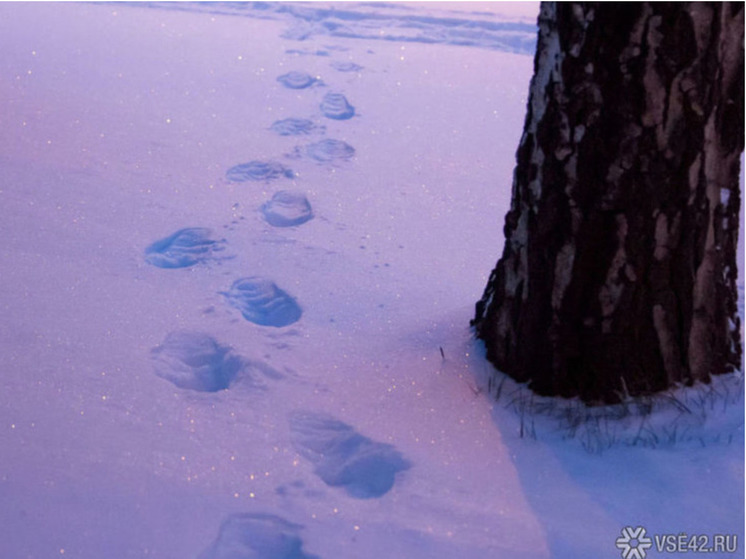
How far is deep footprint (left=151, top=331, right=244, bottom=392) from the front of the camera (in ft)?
5.00

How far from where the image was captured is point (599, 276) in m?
1.45

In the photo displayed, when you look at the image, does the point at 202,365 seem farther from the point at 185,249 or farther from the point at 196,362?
the point at 185,249

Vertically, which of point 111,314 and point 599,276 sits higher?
point 599,276

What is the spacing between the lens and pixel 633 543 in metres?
1.19

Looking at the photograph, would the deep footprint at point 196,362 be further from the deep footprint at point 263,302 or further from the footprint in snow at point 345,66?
the footprint in snow at point 345,66

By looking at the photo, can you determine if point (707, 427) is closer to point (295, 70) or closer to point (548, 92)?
point (548, 92)

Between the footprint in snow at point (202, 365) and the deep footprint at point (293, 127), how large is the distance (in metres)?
1.43

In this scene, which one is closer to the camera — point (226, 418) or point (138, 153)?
point (226, 418)

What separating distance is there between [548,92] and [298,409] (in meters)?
0.75

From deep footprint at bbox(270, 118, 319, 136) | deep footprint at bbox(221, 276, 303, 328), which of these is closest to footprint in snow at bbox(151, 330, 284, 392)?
deep footprint at bbox(221, 276, 303, 328)

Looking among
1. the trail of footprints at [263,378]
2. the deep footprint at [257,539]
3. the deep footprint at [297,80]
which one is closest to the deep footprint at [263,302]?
the trail of footprints at [263,378]

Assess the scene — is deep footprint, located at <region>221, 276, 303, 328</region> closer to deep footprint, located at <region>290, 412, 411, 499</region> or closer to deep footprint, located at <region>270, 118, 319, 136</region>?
deep footprint, located at <region>290, 412, 411, 499</region>

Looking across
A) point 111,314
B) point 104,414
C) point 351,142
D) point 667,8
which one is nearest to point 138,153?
point 351,142

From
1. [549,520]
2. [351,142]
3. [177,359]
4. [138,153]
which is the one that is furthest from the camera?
[351,142]
